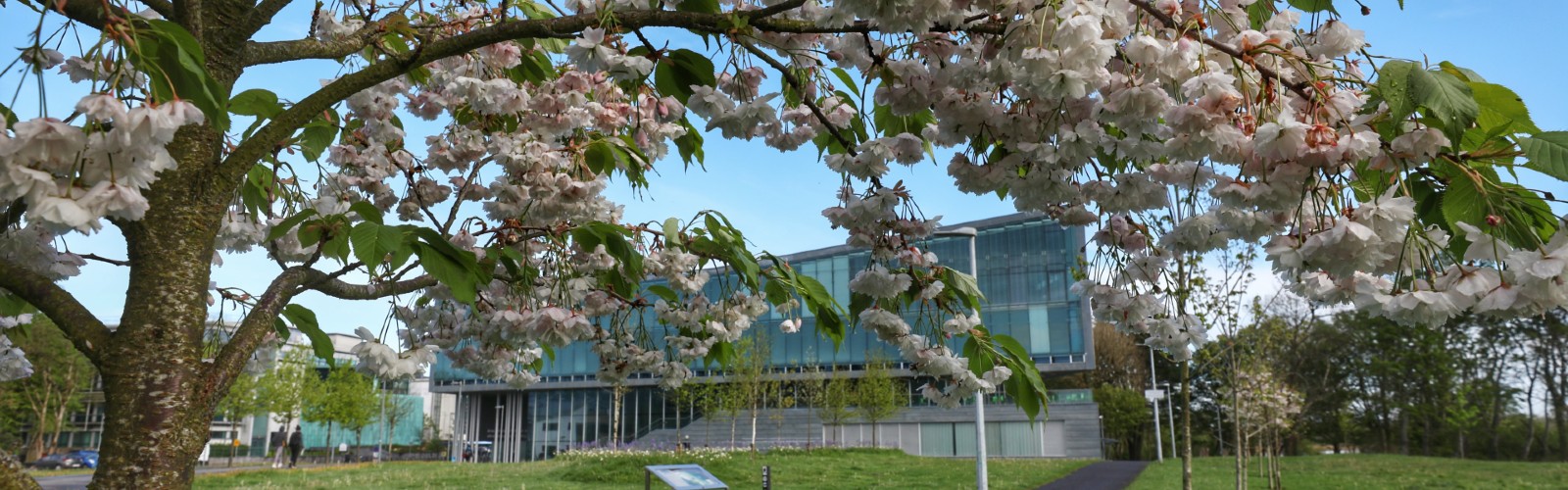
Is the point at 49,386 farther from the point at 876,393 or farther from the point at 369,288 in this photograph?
the point at 369,288

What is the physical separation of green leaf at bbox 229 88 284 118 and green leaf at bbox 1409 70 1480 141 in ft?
7.40

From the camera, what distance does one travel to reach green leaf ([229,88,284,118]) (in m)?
2.02

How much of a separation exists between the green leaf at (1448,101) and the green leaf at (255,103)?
7.40 feet

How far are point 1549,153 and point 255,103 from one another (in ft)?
8.08

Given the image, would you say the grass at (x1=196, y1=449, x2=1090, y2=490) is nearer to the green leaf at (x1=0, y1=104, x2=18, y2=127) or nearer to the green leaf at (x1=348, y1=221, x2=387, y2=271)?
the green leaf at (x1=348, y1=221, x2=387, y2=271)

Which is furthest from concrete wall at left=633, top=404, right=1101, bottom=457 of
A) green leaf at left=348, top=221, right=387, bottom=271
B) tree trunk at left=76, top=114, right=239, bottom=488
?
green leaf at left=348, top=221, right=387, bottom=271

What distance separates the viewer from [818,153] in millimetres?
3203

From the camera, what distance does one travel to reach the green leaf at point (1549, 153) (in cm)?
125

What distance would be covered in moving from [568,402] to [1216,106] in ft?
166

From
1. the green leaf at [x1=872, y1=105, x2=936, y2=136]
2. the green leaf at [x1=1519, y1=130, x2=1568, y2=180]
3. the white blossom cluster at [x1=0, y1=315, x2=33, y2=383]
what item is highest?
the green leaf at [x1=872, y1=105, x2=936, y2=136]

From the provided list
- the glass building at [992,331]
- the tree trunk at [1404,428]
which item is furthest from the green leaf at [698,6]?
the tree trunk at [1404,428]

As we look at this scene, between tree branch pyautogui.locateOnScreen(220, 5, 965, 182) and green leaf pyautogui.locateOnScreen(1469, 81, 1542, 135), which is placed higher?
tree branch pyautogui.locateOnScreen(220, 5, 965, 182)

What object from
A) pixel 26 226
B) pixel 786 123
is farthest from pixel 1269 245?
pixel 26 226

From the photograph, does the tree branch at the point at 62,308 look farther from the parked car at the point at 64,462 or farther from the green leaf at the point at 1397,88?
the parked car at the point at 64,462
